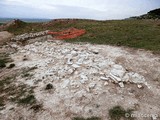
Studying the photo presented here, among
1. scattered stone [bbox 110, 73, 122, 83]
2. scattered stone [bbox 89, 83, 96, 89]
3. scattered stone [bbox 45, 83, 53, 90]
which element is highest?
scattered stone [bbox 110, 73, 122, 83]

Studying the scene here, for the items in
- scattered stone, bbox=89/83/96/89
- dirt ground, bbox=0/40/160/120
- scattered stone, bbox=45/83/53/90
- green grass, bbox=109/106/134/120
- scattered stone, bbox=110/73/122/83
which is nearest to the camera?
green grass, bbox=109/106/134/120

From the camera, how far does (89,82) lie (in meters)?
13.6

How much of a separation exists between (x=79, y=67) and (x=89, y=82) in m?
2.30

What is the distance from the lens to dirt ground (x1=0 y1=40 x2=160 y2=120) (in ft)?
37.3

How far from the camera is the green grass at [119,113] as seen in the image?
34.6 ft

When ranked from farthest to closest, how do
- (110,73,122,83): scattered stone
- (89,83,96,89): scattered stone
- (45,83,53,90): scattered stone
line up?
(45,83,53,90): scattered stone
(110,73,122,83): scattered stone
(89,83,96,89): scattered stone

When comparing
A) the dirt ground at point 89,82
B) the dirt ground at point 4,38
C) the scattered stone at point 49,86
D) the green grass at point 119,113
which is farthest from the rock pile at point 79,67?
the dirt ground at point 4,38

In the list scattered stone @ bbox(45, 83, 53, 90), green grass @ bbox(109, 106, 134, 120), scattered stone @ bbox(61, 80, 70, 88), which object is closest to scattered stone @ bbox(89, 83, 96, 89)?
scattered stone @ bbox(61, 80, 70, 88)

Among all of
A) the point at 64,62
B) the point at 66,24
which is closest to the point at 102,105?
the point at 64,62

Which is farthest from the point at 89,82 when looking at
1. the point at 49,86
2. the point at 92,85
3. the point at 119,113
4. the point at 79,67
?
the point at 119,113

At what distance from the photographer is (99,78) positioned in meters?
13.8

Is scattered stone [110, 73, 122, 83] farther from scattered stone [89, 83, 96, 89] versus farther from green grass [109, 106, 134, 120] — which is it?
green grass [109, 106, 134, 120]

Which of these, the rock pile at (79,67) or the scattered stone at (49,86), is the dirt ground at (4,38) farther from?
the scattered stone at (49,86)

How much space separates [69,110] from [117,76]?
435 cm
